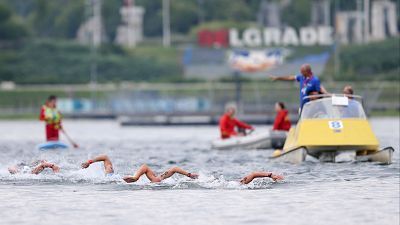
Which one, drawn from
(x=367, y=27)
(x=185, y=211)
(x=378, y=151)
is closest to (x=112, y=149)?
(x=378, y=151)

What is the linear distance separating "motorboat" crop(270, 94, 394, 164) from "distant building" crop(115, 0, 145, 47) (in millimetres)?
88941

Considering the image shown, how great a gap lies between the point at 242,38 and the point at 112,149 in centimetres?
7364

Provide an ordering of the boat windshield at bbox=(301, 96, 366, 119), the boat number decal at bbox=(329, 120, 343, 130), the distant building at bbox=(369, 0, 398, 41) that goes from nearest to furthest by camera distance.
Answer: the boat number decal at bbox=(329, 120, 343, 130) → the boat windshield at bbox=(301, 96, 366, 119) → the distant building at bbox=(369, 0, 398, 41)

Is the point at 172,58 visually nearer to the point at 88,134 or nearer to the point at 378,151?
the point at 88,134

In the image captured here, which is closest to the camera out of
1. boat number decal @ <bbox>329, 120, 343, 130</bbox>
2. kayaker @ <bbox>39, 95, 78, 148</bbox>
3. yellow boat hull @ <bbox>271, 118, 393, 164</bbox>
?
yellow boat hull @ <bbox>271, 118, 393, 164</bbox>

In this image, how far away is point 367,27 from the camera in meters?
116

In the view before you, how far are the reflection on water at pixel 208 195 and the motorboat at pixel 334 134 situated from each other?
439 mm

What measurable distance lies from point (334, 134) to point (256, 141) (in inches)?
314

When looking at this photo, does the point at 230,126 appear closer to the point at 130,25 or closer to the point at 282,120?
the point at 282,120

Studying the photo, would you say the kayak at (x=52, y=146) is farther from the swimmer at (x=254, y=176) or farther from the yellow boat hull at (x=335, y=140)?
the swimmer at (x=254, y=176)

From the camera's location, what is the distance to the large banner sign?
110 metres

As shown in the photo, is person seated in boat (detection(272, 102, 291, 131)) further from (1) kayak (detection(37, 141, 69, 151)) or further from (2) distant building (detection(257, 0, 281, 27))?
(2) distant building (detection(257, 0, 281, 27))

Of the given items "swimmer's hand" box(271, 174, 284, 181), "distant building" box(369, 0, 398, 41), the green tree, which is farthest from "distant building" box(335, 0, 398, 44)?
"swimmer's hand" box(271, 174, 284, 181)

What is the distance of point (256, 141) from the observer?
38000 mm
